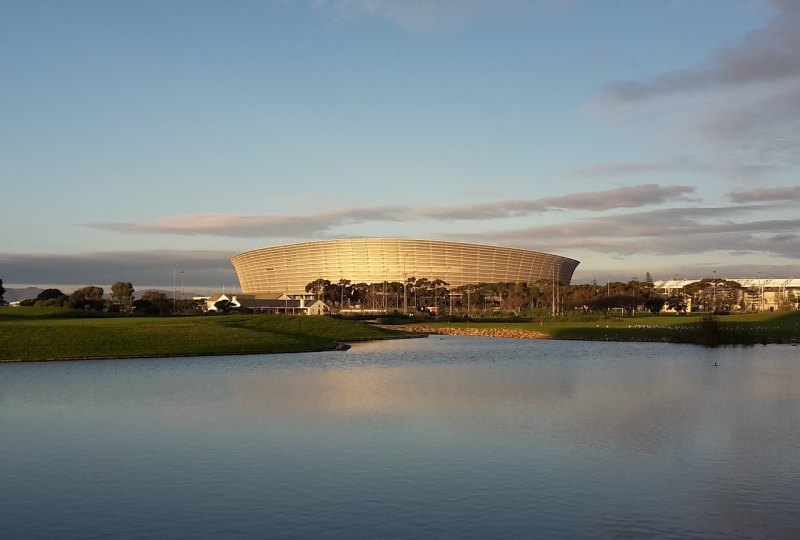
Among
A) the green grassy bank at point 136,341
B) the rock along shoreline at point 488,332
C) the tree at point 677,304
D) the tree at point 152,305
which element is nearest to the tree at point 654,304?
the tree at point 677,304

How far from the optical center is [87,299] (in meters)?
115

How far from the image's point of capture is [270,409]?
83.4 feet

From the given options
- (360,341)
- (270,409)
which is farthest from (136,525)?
(360,341)

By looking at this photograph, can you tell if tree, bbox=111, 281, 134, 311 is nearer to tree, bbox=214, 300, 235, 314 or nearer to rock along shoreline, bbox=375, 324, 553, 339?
tree, bbox=214, 300, 235, 314

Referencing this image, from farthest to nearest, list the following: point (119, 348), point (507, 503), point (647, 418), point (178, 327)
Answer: point (178, 327), point (119, 348), point (647, 418), point (507, 503)

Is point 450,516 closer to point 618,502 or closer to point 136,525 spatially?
point 618,502

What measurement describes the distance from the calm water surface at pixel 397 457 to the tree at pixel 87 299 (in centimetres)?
7418

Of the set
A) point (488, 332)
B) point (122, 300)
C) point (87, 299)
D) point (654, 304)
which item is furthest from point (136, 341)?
point (654, 304)

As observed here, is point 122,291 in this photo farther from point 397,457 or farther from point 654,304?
point 397,457

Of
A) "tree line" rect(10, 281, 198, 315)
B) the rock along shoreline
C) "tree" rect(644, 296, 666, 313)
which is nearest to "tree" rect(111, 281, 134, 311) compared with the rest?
"tree line" rect(10, 281, 198, 315)

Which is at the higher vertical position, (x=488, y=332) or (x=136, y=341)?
(x=136, y=341)

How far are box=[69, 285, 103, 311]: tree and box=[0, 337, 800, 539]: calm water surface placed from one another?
7418 centimetres

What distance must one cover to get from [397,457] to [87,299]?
10835 centimetres

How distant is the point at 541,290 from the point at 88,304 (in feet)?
372
